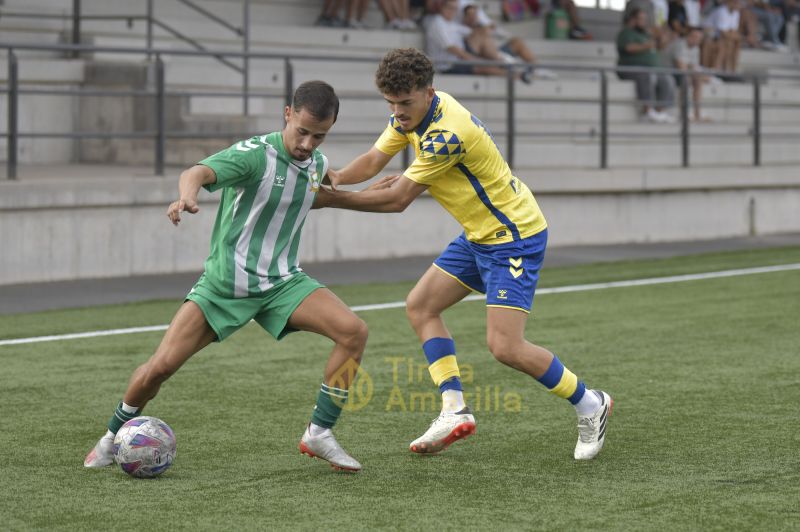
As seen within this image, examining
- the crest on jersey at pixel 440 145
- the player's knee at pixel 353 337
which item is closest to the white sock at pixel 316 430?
the player's knee at pixel 353 337

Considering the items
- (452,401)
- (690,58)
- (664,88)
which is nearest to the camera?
(452,401)

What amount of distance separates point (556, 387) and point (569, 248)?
10601mm

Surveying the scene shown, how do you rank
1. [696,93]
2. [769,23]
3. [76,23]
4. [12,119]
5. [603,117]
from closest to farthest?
[12,119]
[76,23]
[603,117]
[696,93]
[769,23]

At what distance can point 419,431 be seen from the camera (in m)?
7.13

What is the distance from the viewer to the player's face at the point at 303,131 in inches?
233

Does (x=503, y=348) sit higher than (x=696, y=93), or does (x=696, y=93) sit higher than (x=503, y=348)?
(x=696, y=93)

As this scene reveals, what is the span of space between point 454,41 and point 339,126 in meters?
2.92

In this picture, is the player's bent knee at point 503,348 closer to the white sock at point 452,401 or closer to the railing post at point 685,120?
the white sock at point 452,401

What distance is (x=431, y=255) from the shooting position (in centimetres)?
1598

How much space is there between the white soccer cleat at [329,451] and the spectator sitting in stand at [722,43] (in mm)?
18131

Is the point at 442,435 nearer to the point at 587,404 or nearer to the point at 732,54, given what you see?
the point at 587,404

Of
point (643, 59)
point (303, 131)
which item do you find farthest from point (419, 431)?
point (643, 59)

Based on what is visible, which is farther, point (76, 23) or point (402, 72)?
point (76, 23)

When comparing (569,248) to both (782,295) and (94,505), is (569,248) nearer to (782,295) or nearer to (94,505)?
(782,295)
